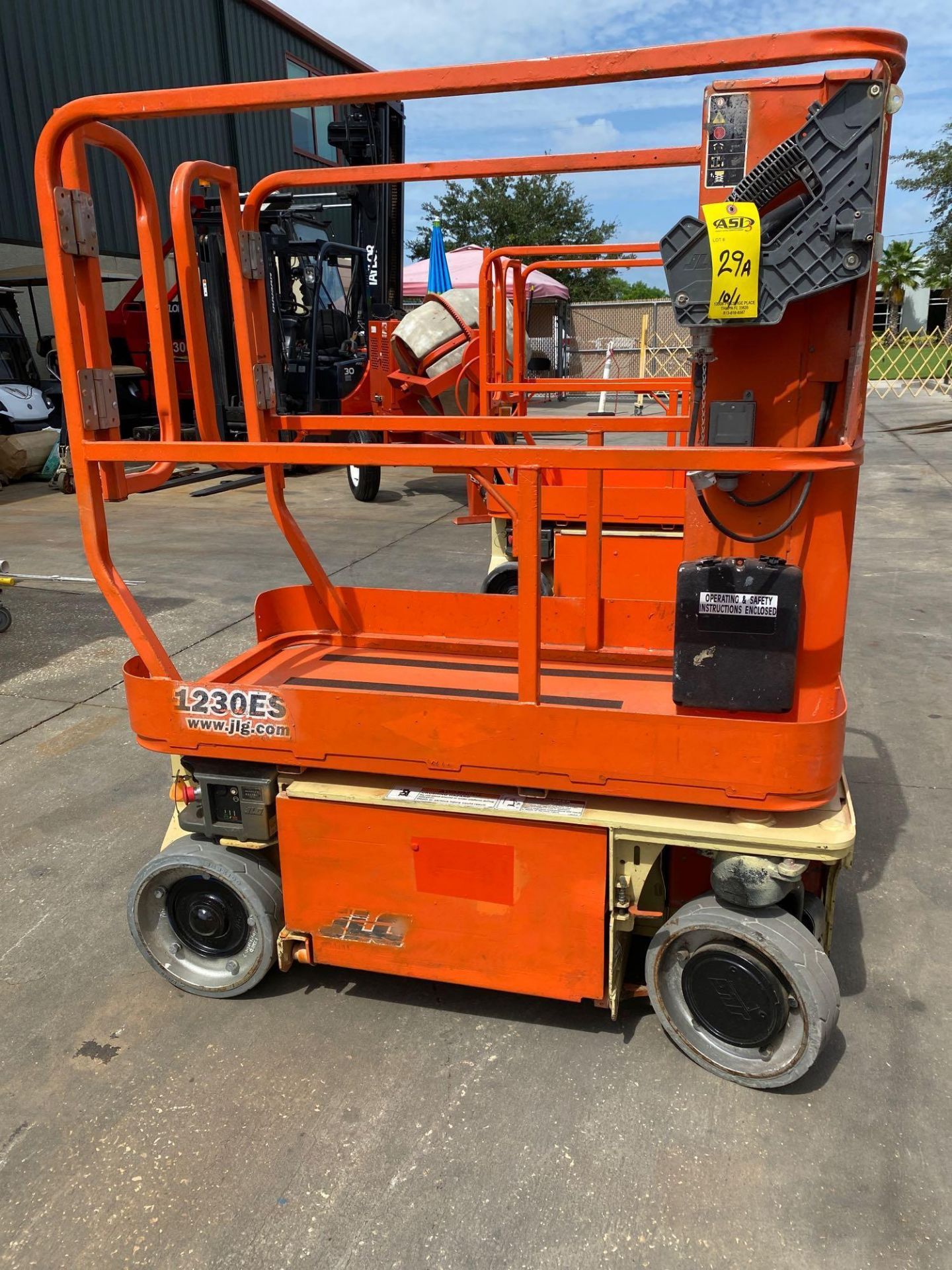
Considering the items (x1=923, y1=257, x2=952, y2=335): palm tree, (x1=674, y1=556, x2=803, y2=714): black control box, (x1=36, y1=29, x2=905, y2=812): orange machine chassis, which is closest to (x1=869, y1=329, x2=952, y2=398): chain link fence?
(x1=923, y1=257, x2=952, y2=335): palm tree

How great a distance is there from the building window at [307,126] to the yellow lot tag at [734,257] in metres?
21.8

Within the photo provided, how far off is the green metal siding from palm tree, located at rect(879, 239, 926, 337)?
145 feet

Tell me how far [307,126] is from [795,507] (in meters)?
22.9

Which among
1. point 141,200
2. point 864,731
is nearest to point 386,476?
point 864,731

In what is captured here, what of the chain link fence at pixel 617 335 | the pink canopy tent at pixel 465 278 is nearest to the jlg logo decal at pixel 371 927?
the pink canopy tent at pixel 465 278

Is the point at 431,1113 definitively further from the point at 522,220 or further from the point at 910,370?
the point at 522,220

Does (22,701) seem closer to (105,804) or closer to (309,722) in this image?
(105,804)

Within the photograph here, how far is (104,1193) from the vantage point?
2.21 m

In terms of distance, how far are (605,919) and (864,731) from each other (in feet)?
9.15

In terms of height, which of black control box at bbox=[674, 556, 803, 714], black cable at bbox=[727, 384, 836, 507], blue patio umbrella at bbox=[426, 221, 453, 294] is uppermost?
blue patio umbrella at bbox=[426, 221, 453, 294]

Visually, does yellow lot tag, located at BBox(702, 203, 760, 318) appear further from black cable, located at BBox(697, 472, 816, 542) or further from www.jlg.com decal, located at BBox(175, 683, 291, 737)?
www.jlg.com decal, located at BBox(175, 683, 291, 737)

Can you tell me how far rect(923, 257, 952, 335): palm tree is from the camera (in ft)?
141

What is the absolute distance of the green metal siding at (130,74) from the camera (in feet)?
47.8

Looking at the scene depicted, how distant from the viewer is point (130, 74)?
1666 centimetres
